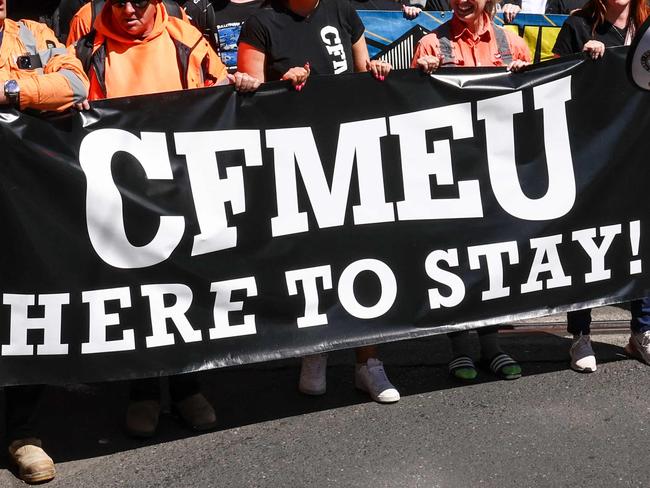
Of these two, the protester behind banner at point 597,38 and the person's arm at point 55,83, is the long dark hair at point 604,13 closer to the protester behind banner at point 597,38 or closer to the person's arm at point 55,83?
the protester behind banner at point 597,38

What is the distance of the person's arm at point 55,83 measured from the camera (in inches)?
149

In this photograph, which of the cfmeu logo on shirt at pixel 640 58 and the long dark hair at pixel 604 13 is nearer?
the cfmeu logo on shirt at pixel 640 58

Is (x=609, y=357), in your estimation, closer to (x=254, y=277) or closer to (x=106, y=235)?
(x=254, y=277)

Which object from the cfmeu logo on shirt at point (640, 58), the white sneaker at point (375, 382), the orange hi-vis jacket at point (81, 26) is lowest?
the white sneaker at point (375, 382)

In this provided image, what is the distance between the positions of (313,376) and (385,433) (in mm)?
515

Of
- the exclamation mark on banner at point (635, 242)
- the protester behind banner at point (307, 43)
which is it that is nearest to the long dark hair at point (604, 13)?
the exclamation mark on banner at point (635, 242)

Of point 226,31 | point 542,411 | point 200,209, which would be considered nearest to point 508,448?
point 542,411

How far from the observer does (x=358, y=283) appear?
14.2ft

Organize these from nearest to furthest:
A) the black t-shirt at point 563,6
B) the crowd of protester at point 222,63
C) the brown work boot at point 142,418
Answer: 1. the crowd of protester at point 222,63
2. the brown work boot at point 142,418
3. the black t-shirt at point 563,6

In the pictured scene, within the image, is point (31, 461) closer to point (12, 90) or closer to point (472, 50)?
point (12, 90)

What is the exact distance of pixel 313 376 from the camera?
4.66 m

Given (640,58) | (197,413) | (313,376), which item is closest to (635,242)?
(640,58)

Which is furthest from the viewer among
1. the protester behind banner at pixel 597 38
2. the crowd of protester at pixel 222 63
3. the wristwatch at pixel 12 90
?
the protester behind banner at pixel 597 38

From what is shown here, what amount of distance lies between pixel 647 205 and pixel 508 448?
4.44 feet
